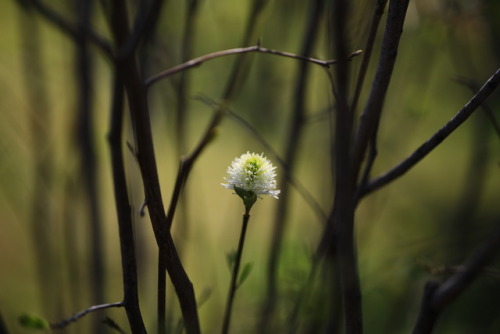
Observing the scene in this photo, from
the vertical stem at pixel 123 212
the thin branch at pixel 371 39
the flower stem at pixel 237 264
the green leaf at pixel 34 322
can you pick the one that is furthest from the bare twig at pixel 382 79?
the green leaf at pixel 34 322

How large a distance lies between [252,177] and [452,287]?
0.24 m

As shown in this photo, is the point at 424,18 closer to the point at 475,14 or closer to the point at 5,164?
the point at 475,14

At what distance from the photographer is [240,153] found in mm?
2084

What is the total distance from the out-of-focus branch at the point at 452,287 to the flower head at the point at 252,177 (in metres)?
0.19

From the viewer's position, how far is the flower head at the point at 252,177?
619 mm

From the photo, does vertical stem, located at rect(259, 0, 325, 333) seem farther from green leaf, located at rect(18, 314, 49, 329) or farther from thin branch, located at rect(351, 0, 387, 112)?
green leaf, located at rect(18, 314, 49, 329)

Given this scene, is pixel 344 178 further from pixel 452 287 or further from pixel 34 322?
pixel 34 322

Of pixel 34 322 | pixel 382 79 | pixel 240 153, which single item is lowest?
pixel 34 322

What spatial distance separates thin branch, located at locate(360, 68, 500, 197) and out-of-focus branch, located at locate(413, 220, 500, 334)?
10cm

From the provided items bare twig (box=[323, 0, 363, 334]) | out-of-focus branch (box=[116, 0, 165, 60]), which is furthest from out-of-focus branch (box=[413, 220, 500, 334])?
out-of-focus branch (box=[116, 0, 165, 60])

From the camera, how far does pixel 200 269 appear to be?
1.98 meters

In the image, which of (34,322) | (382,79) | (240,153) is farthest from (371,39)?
(240,153)

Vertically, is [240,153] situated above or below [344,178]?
above

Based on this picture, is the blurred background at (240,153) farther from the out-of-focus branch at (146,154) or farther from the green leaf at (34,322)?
the green leaf at (34,322)
